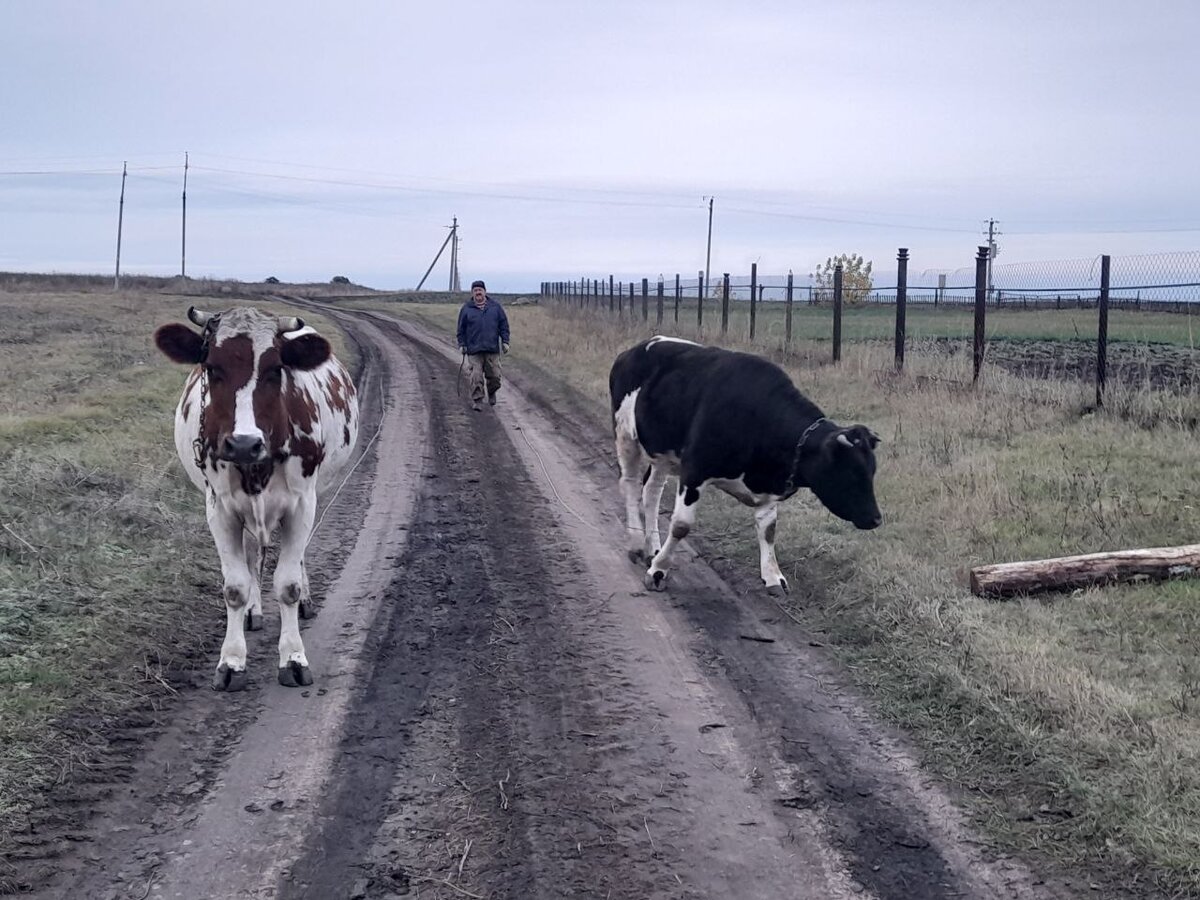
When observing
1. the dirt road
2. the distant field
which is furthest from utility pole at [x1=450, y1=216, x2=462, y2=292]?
the dirt road

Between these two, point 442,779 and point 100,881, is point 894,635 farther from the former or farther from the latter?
point 100,881

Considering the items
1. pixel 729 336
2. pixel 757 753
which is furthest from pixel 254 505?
pixel 729 336

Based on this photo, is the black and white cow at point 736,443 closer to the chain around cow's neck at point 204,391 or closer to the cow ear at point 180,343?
the chain around cow's neck at point 204,391

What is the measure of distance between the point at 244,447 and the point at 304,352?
32.2 inches

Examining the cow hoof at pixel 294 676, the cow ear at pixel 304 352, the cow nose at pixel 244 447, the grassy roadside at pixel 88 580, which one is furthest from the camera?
the cow ear at pixel 304 352

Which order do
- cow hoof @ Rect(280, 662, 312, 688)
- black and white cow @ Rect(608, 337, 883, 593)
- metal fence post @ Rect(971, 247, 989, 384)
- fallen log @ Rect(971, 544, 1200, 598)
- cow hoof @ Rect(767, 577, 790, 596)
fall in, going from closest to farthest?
1. cow hoof @ Rect(280, 662, 312, 688)
2. fallen log @ Rect(971, 544, 1200, 598)
3. black and white cow @ Rect(608, 337, 883, 593)
4. cow hoof @ Rect(767, 577, 790, 596)
5. metal fence post @ Rect(971, 247, 989, 384)

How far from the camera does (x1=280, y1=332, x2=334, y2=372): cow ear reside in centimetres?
628

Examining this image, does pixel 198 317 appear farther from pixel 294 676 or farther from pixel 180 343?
pixel 294 676

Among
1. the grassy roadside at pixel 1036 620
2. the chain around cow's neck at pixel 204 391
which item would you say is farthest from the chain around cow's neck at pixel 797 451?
the chain around cow's neck at pixel 204 391

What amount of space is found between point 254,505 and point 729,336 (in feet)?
62.9

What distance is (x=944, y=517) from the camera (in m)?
9.50

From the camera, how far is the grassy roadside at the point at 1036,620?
4.74 meters

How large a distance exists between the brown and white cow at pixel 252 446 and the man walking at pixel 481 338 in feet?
35.9

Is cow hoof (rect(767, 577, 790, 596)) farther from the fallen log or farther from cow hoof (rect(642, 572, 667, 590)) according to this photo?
the fallen log
